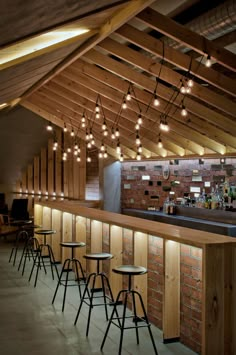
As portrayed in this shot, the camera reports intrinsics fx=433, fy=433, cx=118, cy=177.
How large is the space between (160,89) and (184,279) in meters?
2.99

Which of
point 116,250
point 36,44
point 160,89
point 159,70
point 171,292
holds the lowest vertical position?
point 171,292

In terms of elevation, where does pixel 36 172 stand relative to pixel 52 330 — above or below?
above

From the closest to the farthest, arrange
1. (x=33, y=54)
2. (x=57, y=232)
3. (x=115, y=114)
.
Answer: (x=33, y=54) < (x=57, y=232) < (x=115, y=114)

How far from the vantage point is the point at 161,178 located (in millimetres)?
9633

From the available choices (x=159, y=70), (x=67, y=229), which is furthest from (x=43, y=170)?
(x=159, y=70)

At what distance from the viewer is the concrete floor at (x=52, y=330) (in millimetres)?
4059

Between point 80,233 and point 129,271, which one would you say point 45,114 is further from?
point 129,271

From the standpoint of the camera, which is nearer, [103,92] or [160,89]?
[160,89]

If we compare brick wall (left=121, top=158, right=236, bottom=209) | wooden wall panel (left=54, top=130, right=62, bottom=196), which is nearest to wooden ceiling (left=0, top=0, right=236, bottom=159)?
Result: brick wall (left=121, top=158, right=236, bottom=209)

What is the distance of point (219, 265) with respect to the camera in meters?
3.65

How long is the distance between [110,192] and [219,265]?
707cm

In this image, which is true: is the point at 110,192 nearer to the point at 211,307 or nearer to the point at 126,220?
the point at 126,220

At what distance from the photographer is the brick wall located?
7969mm

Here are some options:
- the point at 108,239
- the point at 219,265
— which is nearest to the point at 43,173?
the point at 108,239
